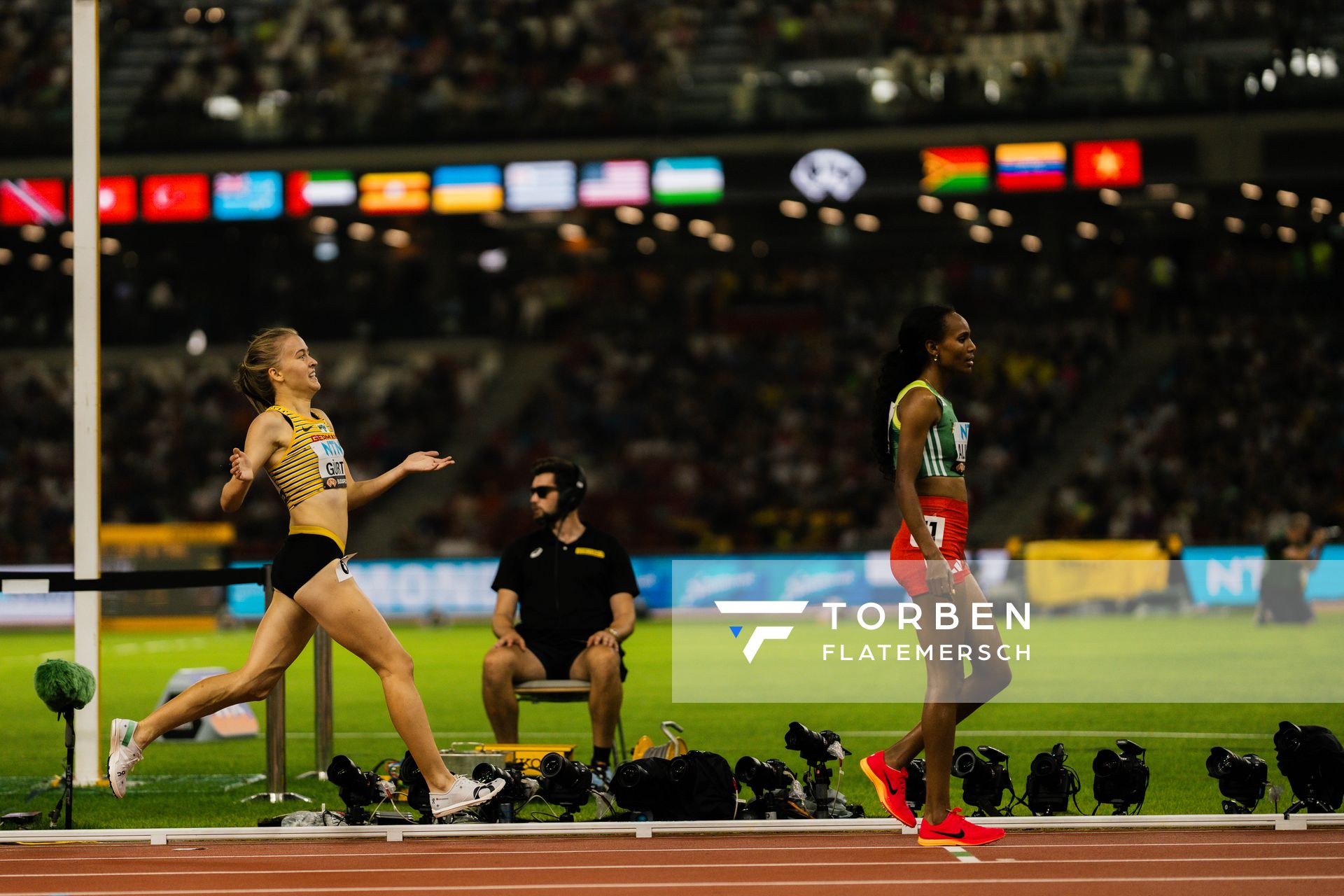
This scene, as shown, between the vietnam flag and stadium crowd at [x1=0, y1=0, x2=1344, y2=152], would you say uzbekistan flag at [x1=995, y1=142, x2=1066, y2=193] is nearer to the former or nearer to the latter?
the vietnam flag

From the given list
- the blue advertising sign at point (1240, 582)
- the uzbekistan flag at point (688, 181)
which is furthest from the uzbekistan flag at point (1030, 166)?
the blue advertising sign at point (1240, 582)

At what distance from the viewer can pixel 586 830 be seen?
719 centimetres

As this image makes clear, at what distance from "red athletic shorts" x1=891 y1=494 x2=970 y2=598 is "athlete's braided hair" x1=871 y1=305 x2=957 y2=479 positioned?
26 cm

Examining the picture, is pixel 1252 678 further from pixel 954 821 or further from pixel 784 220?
pixel 784 220

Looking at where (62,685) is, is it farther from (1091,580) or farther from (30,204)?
(30,204)

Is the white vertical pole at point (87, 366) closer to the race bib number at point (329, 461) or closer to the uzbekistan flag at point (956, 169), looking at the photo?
the race bib number at point (329, 461)

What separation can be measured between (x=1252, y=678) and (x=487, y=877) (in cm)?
591

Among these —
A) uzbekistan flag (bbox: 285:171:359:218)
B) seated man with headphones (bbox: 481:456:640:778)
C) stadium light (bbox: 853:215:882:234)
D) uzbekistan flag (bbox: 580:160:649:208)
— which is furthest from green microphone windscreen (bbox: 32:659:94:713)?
stadium light (bbox: 853:215:882:234)

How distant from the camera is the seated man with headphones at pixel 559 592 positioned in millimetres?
8891

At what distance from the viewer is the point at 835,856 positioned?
261 inches

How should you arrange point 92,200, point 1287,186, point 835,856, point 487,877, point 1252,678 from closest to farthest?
point 487,877
point 835,856
point 92,200
point 1252,678
point 1287,186

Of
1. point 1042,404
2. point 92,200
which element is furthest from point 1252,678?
point 1042,404

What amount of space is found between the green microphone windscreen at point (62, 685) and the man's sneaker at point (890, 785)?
10.9ft

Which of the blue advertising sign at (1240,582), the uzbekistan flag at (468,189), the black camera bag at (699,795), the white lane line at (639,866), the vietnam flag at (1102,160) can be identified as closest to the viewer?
the white lane line at (639,866)
